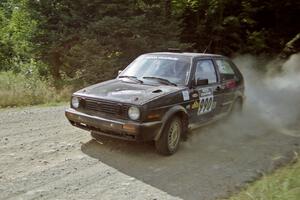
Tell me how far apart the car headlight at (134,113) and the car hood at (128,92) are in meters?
0.09

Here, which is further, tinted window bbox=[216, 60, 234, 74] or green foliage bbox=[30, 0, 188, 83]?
green foliage bbox=[30, 0, 188, 83]

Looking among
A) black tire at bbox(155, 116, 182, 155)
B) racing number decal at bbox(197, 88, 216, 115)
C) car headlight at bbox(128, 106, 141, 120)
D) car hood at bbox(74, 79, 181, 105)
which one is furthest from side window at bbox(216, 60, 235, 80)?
car headlight at bbox(128, 106, 141, 120)

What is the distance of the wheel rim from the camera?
622 centimetres

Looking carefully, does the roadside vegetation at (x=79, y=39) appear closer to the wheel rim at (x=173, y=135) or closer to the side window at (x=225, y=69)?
the side window at (x=225, y=69)

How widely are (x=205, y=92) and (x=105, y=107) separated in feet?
6.98

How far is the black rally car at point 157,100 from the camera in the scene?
578 centimetres

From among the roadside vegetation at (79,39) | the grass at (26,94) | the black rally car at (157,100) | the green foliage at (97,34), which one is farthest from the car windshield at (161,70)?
the green foliage at (97,34)

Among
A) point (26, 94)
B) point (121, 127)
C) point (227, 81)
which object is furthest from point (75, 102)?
point (26, 94)

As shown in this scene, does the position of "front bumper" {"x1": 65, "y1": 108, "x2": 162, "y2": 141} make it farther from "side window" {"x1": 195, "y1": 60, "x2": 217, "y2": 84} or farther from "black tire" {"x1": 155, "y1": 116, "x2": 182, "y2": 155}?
"side window" {"x1": 195, "y1": 60, "x2": 217, "y2": 84}

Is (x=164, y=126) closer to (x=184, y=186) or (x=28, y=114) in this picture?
(x=184, y=186)

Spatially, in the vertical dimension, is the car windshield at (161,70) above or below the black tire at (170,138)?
above

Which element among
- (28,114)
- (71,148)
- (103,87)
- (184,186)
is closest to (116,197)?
(184,186)

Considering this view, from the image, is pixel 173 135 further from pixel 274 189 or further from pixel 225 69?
pixel 225 69

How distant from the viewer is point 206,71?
24.5 feet
